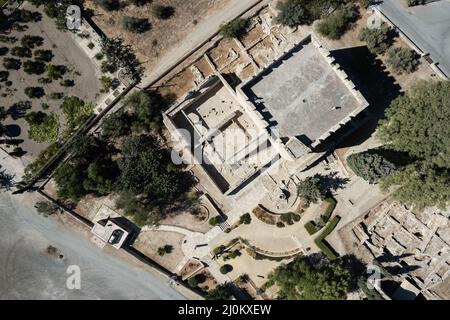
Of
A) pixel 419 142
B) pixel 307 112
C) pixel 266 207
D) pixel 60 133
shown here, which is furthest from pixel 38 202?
pixel 419 142

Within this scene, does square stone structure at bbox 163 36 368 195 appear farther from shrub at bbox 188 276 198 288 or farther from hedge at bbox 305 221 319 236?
shrub at bbox 188 276 198 288

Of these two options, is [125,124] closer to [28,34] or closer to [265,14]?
[28,34]

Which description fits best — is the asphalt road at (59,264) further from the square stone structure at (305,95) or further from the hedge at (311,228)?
the square stone structure at (305,95)

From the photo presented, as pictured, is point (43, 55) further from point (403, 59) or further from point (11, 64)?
point (403, 59)

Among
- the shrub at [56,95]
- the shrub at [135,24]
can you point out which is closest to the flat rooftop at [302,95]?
the shrub at [135,24]

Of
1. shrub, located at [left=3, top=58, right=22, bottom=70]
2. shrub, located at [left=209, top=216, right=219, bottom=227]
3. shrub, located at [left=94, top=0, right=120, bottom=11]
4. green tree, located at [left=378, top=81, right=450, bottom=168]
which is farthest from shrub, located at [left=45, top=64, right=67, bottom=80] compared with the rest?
green tree, located at [left=378, top=81, right=450, bottom=168]
